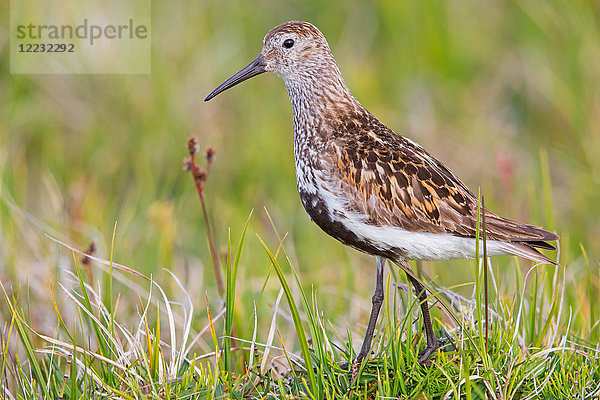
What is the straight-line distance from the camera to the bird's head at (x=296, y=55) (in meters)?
4.27

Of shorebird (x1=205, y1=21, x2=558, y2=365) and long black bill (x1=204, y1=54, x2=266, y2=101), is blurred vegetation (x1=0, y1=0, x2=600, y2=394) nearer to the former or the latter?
long black bill (x1=204, y1=54, x2=266, y2=101)

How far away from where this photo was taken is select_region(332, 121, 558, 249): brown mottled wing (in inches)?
145

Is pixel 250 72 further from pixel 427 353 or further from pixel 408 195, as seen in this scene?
pixel 427 353

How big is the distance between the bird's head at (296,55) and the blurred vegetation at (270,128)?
4.76ft

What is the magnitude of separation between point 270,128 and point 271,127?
0.02 meters

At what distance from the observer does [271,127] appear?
7539 mm

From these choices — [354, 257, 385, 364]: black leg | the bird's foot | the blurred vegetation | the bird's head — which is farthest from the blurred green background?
the bird's foot

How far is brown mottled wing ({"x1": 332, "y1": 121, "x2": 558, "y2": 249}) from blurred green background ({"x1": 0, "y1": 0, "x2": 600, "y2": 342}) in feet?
4.99

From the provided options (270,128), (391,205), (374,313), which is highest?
(270,128)

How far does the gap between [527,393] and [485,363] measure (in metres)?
0.23

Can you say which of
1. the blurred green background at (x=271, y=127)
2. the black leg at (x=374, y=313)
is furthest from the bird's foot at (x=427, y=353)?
the blurred green background at (x=271, y=127)

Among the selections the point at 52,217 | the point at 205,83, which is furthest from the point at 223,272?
the point at 205,83

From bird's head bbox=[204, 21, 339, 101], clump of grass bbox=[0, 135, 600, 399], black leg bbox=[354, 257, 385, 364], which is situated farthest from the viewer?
bird's head bbox=[204, 21, 339, 101]

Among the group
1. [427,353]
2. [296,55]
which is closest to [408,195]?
[427,353]
